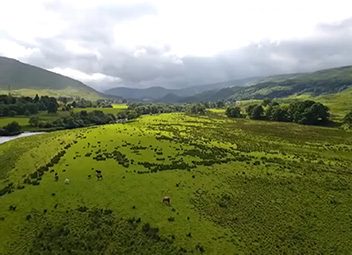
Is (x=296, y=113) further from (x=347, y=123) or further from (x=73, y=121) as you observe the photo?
(x=73, y=121)

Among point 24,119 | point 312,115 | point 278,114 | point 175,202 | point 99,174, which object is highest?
point 99,174

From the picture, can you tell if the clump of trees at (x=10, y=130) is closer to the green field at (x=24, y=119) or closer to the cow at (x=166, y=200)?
the green field at (x=24, y=119)

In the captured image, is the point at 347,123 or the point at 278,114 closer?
the point at 347,123

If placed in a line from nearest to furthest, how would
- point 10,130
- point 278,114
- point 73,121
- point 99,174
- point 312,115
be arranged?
point 99,174
point 312,115
point 10,130
point 278,114
point 73,121

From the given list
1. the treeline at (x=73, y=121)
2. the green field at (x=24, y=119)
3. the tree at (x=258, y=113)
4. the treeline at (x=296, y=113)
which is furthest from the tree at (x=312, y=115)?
the green field at (x=24, y=119)

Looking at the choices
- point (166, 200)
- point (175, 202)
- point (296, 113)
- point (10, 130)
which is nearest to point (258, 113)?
point (296, 113)

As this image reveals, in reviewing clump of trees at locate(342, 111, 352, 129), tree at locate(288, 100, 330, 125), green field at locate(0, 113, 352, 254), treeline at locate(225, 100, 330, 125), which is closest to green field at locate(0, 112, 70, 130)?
green field at locate(0, 113, 352, 254)

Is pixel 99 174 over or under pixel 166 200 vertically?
over

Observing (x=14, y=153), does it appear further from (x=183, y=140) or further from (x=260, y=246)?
(x=260, y=246)

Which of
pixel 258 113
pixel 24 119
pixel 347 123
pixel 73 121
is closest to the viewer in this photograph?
pixel 347 123
